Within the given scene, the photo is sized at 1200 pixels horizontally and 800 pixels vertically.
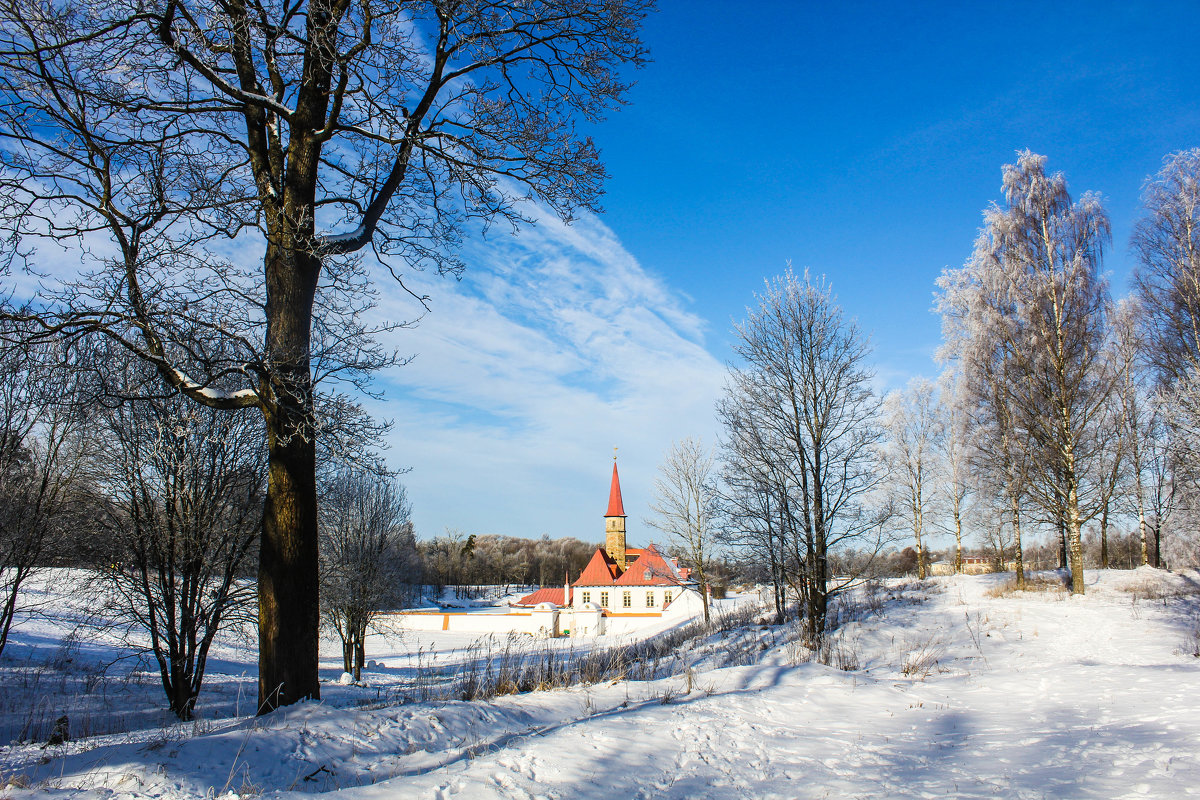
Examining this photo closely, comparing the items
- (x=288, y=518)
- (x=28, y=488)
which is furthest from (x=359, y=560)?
(x=288, y=518)

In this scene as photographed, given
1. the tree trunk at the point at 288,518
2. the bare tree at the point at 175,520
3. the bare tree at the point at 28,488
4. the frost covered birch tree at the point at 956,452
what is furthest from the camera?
the frost covered birch tree at the point at 956,452

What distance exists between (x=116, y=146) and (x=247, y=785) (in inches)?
204

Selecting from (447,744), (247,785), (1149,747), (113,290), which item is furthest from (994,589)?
(113,290)

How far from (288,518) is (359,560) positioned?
2011 cm

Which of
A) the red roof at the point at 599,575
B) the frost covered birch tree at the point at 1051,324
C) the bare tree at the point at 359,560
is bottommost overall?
the red roof at the point at 599,575

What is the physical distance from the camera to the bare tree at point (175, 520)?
809 centimetres

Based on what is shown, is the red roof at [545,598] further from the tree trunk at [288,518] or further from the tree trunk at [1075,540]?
the tree trunk at [288,518]

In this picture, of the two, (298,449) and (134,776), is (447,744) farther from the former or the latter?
(298,449)

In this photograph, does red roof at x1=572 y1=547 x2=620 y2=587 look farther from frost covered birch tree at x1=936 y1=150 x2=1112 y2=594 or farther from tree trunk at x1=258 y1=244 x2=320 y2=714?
tree trunk at x1=258 y1=244 x2=320 y2=714

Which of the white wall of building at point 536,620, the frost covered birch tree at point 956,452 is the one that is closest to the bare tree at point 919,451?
the frost covered birch tree at point 956,452

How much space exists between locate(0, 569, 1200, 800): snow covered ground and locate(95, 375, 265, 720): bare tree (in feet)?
12.5

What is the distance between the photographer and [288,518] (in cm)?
504

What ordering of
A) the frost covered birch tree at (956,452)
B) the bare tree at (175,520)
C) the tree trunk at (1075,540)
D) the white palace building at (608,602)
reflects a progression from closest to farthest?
the bare tree at (175,520) → the tree trunk at (1075,540) → the frost covered birch tree at (956,452) → the white palace building at (608,602)

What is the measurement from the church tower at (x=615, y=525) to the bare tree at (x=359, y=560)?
34.7 metres
